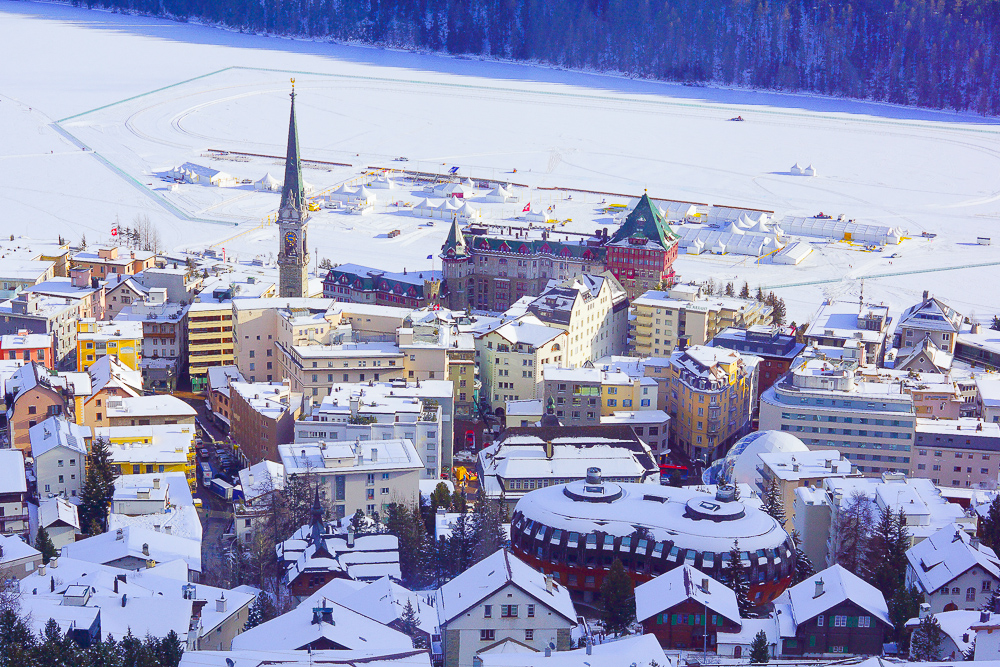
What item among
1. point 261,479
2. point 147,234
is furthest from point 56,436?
point 147,234

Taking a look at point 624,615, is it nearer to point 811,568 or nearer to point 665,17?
point 811,568

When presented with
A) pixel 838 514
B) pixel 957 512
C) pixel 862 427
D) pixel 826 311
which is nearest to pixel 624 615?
pixel 838 514

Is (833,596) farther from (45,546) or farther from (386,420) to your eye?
(45,546)

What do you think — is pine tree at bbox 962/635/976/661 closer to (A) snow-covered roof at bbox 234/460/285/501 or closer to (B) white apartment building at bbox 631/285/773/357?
(A) snow-covered roof at bbox 234/460/285/501

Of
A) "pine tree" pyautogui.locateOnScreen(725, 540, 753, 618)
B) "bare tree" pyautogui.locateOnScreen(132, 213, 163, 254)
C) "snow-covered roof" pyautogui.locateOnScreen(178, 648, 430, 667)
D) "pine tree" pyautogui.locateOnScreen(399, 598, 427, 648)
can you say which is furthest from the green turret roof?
"snow-covered roof" pyautogui.locateOnScreen(178, 648, 430, 667)

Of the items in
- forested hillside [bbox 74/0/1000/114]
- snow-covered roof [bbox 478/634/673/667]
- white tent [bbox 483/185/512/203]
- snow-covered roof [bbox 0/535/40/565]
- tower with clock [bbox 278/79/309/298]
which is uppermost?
forested hillside [bbox 74/0/1000/114]

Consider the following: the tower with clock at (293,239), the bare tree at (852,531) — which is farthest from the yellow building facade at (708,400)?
the tower with clock at (293,239)
